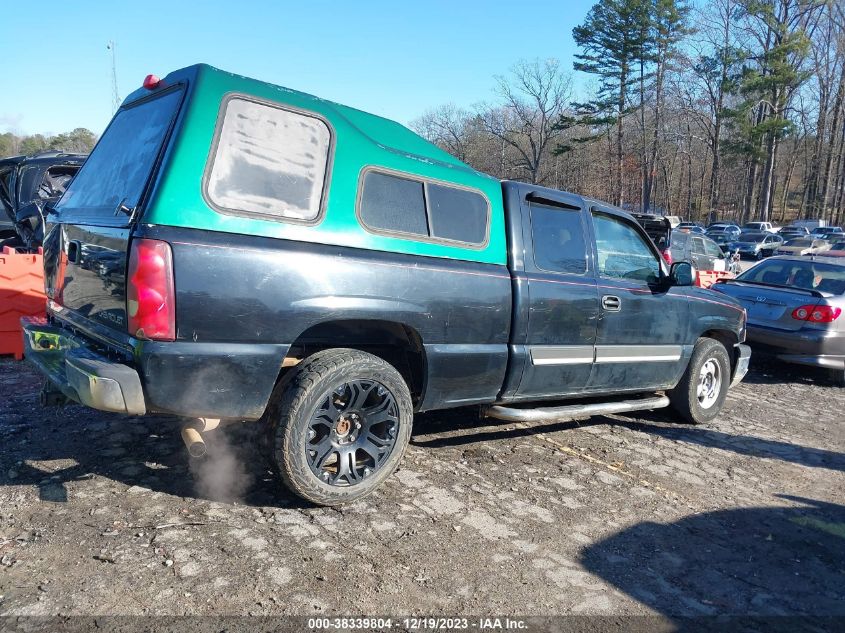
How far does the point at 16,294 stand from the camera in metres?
6.40

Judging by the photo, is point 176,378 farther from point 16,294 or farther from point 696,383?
point 16,294

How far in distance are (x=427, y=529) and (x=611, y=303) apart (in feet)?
7.40

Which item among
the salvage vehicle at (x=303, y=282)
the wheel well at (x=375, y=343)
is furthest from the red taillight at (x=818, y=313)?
the wheel well at (x=375, y=343)

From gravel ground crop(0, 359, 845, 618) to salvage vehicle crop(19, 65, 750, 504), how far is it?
15.3 inches

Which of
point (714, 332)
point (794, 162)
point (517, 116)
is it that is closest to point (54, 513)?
point (714, 332)

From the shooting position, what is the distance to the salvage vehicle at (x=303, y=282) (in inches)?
115

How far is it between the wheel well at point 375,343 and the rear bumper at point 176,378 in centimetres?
33

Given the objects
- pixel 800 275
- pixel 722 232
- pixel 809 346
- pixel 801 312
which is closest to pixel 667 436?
pixel 809 346

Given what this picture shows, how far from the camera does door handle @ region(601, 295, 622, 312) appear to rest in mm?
4633

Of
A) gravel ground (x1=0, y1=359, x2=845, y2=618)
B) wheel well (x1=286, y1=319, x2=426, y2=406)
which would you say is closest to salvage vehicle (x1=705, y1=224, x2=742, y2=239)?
gravel ground (x1=0, y1=359, x2=845, y2=618)

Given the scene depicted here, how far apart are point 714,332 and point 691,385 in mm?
731

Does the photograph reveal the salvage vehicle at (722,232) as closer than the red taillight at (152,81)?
No

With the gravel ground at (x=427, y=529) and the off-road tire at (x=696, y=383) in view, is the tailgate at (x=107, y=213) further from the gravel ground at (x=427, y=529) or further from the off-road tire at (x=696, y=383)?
the off-road tire at (x=696, y=383)

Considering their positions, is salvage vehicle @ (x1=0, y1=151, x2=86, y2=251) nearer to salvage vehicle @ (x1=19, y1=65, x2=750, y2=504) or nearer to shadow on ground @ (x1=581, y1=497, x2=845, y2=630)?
salvage vehicle @ (x1=19, y1=65, x2=750, y2=504)
